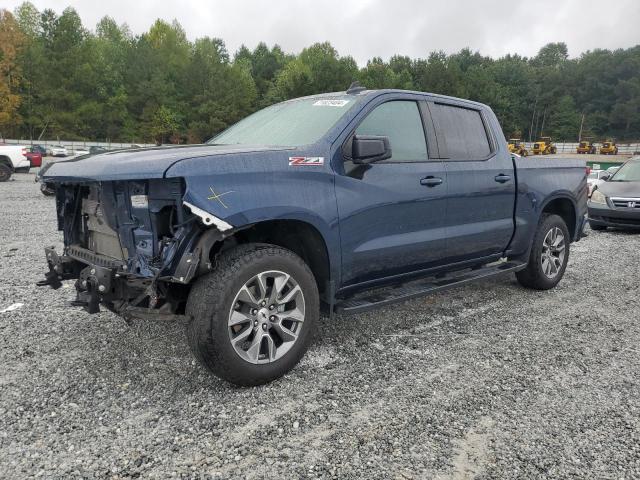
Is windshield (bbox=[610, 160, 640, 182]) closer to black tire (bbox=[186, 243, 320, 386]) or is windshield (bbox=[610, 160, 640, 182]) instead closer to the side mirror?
the side mirror

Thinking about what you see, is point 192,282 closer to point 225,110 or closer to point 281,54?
point 225,110

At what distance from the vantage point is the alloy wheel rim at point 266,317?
9.75 ft

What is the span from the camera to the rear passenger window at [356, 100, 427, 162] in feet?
12.1

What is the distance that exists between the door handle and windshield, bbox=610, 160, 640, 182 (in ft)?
27.0

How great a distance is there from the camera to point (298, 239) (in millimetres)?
3451

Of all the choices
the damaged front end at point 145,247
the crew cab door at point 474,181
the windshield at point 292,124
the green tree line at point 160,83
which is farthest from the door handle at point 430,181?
the green tree line at point 160,83

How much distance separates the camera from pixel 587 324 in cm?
435

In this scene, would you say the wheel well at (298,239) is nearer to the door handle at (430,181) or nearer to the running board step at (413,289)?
the running board step at (413,289)

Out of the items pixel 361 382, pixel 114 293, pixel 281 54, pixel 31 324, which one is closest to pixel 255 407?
pixel 361 382

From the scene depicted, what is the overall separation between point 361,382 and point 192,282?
1252 millimetres

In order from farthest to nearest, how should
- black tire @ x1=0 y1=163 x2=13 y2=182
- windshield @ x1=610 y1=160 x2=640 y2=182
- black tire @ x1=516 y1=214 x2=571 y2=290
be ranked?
black tire @ x1=0 y1=163 x2=13 y2=182, windshield @ x1=610 y1=160 x2=640 y2=182, black tire @ x1=516 y1=214 x2=571 y2=290

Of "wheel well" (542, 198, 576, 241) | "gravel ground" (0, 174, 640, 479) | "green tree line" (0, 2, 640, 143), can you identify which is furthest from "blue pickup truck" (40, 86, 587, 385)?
"green tree line" (0, 2, 640, 143)

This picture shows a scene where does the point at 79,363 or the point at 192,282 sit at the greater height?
the point at 192,282

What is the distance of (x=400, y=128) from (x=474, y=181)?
90 cm
